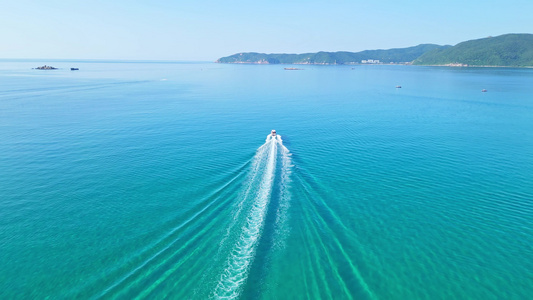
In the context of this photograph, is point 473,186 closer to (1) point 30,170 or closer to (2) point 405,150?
(2) point 405,150

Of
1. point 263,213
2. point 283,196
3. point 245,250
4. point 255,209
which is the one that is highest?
point 255,209

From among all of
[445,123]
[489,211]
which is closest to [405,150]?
[489,211]

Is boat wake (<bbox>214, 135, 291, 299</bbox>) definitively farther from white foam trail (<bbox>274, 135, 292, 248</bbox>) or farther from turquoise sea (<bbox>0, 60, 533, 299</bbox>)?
turquoise sea (<bbox>0, 60, 533, 299</bbox>)

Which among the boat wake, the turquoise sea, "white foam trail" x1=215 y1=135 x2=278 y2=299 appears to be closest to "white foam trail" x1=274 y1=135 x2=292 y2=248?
the boat wake

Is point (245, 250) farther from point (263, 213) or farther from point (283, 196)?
point (283, 196)

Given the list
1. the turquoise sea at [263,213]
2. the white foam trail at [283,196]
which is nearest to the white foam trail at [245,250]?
the turquoise sea at [263,213]

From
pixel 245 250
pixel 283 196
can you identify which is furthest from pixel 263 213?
pixel 245 250

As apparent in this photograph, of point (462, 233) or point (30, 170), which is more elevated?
point (30, 170)

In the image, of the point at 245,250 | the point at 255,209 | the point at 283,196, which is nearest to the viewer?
the point at 245,250
